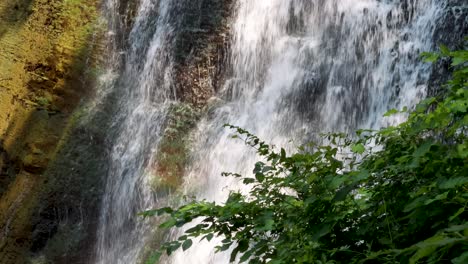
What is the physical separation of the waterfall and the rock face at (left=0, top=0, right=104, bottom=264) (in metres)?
0.77

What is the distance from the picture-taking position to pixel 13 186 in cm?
782

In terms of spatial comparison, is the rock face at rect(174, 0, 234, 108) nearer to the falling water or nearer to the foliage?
the falling water

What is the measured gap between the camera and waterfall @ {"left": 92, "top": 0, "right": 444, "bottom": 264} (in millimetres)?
6457

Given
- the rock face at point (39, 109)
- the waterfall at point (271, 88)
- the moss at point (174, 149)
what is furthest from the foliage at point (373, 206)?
the rock face at point (39, 109)

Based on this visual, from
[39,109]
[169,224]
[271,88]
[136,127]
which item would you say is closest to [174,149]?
[136,127]

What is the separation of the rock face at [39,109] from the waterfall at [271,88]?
0.77 metres

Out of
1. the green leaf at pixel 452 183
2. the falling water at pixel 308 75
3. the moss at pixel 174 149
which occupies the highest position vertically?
the falling water at pixel 308 75

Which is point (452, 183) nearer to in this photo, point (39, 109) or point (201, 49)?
point (201, 49)

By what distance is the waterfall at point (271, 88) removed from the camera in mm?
6457

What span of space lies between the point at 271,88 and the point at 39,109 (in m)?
3.77

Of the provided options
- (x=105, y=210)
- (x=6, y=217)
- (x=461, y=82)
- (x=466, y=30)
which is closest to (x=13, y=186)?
(x=6, y=217)

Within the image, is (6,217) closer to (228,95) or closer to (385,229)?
(228,95)

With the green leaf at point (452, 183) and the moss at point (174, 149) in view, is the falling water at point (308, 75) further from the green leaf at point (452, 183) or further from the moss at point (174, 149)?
the green leaf at point (452, 183)

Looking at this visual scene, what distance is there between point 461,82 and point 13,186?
7300mm
